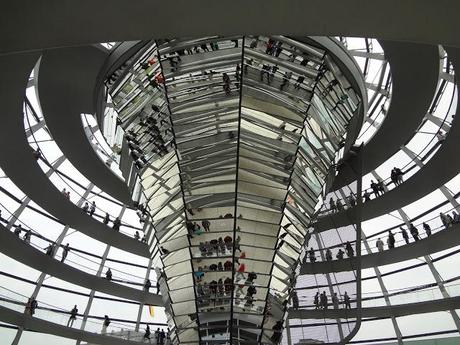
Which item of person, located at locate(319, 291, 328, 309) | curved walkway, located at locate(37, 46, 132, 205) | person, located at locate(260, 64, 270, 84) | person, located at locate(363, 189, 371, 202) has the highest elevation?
person, located at locate(363, 189, 371, 202)

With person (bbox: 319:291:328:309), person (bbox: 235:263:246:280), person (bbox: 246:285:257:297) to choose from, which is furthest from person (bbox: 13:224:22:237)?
person (bbox: 319:291:328:309)

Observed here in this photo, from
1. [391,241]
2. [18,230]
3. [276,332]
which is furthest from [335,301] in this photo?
[18,230]

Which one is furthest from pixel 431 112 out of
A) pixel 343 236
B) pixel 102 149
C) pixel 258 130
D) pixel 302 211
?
pixel 102 149

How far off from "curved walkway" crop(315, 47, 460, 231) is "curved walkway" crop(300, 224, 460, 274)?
1.82 m

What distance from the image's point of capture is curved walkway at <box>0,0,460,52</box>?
717cm

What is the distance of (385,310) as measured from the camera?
26.0 meters

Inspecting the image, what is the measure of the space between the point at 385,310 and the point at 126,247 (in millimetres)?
14381

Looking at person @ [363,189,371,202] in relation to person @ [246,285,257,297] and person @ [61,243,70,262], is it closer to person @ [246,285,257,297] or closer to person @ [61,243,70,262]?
person @ [246,285,257,297]

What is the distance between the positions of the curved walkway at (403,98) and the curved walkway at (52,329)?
47.6 feet

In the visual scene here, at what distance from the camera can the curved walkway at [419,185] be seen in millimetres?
19406

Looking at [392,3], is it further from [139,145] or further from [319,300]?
[319,300]

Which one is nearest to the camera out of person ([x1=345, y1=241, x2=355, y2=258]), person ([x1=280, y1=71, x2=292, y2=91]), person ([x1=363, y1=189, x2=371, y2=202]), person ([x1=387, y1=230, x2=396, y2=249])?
person ([x1=280, y1=71, x2=292, y2=91])

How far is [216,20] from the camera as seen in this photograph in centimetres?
761

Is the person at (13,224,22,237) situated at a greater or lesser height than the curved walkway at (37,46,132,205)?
lesser
